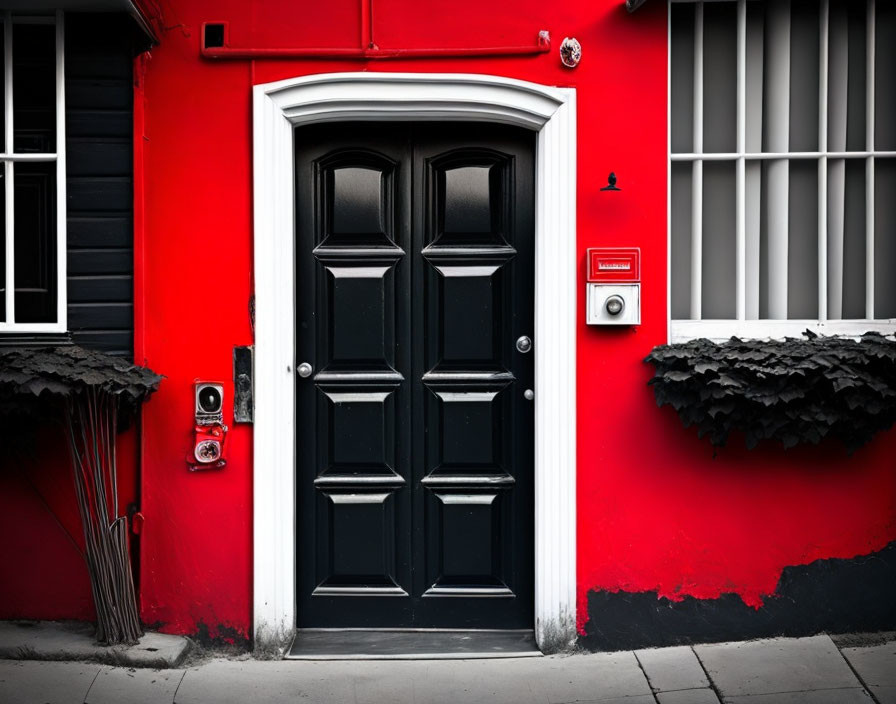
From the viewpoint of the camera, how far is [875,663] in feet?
13.0

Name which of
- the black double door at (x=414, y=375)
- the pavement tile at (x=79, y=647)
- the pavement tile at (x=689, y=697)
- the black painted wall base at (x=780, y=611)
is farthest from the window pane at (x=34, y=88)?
the pavement tile at (x=689, y=697)

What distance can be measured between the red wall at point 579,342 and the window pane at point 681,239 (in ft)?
0.60

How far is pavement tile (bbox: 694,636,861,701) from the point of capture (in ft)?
12.5

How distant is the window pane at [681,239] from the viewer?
4375mm

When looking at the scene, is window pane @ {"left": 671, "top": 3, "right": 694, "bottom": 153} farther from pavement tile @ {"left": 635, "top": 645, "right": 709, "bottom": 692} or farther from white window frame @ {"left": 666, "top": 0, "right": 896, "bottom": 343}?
pavement tile @ {"left": 635, "top": 645, "right": 709, "bottom": 692}

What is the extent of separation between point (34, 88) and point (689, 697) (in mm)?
4197

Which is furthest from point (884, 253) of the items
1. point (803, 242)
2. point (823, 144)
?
point (823, 144)

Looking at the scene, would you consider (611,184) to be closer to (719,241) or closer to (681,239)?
(681,239)

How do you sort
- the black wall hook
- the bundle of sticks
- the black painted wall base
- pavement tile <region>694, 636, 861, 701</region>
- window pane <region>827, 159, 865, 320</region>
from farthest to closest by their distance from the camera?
window pane <region>827, 159, 865, 320</region> → the black painted wall base → the black wall hook → the bundle of sticks → pavement tile <region>694, 636, 861, 701</region>


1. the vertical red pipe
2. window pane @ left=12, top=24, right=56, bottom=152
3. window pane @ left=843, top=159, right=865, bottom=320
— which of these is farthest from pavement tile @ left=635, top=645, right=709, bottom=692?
window pane @ left=12, top=24, right=56, bottom=152

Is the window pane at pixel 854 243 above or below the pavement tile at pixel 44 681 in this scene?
above

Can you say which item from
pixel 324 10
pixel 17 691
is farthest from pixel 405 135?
pixel 17 691

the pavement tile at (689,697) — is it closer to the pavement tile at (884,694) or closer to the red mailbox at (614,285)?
the pavement tile at (884,694)

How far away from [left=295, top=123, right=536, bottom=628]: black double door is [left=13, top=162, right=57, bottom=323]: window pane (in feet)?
3.94
